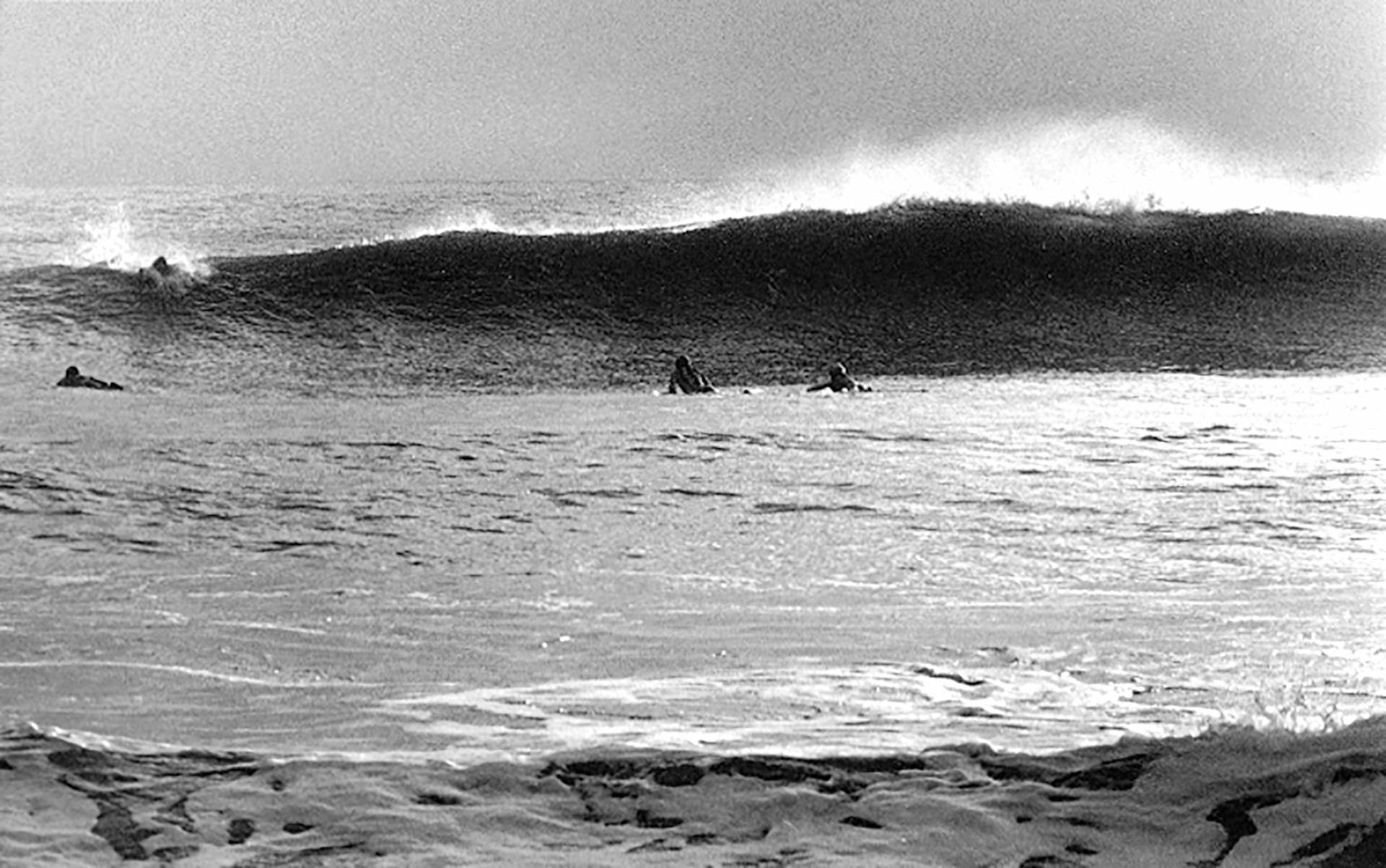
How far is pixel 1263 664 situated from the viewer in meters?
1.71

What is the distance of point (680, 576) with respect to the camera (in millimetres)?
2219

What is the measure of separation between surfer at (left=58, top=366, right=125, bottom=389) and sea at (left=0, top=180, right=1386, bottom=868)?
0.49 ft

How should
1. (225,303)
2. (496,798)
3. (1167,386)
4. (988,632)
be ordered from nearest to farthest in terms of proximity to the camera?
(496,798) < (988,632) < (1167,386) < (225,303)

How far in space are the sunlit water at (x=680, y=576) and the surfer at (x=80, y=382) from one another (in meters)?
0.44

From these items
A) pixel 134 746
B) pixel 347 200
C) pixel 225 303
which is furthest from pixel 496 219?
pixel 134 746

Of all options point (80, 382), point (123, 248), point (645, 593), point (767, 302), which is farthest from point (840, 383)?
point (123, 248)

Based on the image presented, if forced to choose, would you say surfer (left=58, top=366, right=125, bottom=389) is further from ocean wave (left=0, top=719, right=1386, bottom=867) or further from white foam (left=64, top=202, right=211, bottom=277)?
ocean wave (left=0, top=719, right=1386, bottom=867)

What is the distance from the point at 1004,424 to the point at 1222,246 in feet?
14.2

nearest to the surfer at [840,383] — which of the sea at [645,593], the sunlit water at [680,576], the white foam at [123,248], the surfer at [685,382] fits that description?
the sea at [645,593]

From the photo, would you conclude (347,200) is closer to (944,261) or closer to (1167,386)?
(944,261)

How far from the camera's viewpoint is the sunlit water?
4.98ft

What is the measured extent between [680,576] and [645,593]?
113mm

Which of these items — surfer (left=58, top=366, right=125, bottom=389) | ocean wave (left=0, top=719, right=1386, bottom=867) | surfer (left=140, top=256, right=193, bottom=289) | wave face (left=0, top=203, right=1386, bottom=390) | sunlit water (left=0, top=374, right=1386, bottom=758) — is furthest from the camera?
surfer (left=140, top=256, right=193, bottom=289)

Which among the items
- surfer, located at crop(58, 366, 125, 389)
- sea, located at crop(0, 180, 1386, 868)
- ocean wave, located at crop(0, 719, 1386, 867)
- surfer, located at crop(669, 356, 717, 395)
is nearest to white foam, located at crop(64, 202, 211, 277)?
sea, located at crop(0, 180, 1386, 868)
